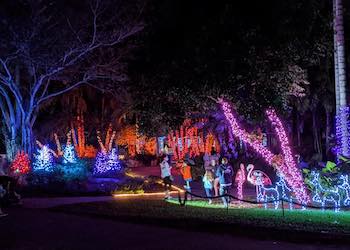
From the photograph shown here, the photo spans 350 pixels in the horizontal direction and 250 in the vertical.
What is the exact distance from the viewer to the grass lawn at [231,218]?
11.6 m

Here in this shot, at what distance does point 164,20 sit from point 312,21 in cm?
578

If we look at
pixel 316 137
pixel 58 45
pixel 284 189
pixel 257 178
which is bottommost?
pixel 284 189

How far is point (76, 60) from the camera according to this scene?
25281 mm

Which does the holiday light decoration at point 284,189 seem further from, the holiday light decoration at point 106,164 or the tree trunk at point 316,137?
the holiday light decoration at point 106,164

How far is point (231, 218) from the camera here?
46.1 ft

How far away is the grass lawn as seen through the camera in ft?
38.0

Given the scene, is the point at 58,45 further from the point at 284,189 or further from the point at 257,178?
the point at 284,189

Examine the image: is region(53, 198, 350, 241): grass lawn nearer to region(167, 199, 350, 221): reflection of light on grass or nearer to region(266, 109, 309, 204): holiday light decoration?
region(167, 199, 350, 221): reflection of light on grass

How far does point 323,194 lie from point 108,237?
8795mm

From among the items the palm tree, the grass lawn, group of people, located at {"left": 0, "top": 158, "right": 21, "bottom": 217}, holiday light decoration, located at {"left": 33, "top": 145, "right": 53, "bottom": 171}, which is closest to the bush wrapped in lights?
holiday light decoration, located at {"left": 33, "top": 145, "right": 53, "bottom": 171}

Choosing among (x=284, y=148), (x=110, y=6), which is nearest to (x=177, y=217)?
(x=284, y=148)

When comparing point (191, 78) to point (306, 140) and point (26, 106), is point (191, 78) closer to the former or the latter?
point (26, 106)

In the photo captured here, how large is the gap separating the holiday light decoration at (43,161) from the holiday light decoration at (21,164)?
500mm

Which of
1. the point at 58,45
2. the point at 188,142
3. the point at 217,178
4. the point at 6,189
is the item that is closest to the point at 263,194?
the point at 217,178
